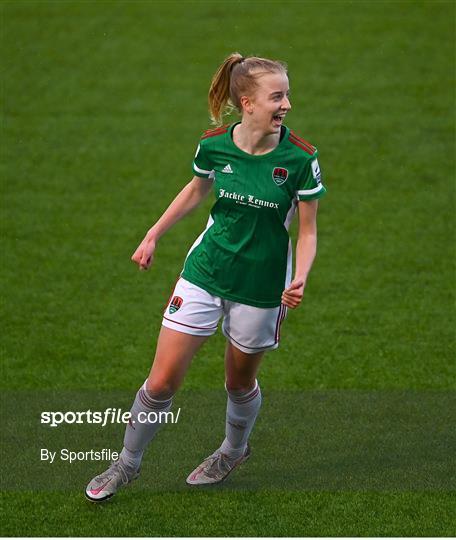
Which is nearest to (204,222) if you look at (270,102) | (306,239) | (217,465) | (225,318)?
(217,465)

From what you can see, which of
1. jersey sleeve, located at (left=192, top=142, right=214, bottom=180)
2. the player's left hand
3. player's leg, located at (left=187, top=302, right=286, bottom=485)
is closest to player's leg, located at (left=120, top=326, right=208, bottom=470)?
player's leg, located at (left=187, top=302, right=286, bottom=485)

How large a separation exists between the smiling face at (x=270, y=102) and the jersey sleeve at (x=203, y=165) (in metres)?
0.34

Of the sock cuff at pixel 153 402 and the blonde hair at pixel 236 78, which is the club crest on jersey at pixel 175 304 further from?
the blonde hair at pixel 236 78

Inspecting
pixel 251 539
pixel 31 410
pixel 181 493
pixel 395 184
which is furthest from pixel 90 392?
pixel 395 184

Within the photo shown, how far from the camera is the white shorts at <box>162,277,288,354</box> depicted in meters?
5.67

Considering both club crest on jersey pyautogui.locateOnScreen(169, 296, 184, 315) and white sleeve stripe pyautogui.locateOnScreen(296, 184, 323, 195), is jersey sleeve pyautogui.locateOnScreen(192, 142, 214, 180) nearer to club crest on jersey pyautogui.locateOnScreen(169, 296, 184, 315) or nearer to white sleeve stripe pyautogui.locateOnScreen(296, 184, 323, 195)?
white sleeve stripe pyautogui.locateOnScreen(296, 184, 323, 195)

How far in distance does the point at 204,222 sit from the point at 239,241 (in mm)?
5543

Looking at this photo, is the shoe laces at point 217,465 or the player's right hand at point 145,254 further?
the shoe laces at point 217,465

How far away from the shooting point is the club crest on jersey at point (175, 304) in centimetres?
570

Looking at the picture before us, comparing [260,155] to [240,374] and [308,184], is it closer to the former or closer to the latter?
[308,184]

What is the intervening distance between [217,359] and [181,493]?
234 cm

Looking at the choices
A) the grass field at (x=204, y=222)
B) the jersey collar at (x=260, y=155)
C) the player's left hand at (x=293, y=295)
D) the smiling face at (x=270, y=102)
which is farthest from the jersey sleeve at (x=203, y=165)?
the grass field at (x=204, y=222)

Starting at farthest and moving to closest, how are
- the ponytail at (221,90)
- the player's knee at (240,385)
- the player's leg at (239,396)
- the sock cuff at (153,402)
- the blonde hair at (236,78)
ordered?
the player's knee at (240,385) < the player's leg at (239,396) < the sock cuff at (153,402) < the ponytail at (221,90) < the blonde hair at (236,78)

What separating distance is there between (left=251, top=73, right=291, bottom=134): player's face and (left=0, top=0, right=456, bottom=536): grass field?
1898mm
